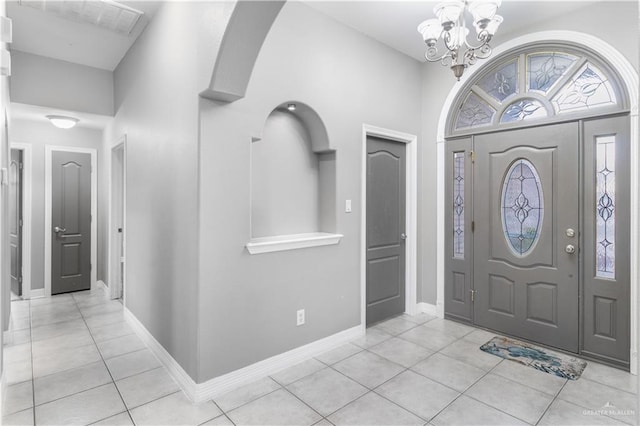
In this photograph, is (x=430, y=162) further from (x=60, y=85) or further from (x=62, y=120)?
(x=62, y=120)

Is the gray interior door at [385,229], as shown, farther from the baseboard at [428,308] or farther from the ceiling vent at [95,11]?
the ceiling vent at [95,11]

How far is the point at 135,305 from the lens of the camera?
142 inches

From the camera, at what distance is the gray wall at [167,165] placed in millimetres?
2418

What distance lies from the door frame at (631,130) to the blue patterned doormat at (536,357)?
39 centimetres

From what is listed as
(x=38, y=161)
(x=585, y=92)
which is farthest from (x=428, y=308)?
(x=38, y=161)

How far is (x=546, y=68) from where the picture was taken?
330 cm

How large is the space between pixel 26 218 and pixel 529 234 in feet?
20.2

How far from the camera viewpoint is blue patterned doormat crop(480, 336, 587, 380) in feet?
9.34

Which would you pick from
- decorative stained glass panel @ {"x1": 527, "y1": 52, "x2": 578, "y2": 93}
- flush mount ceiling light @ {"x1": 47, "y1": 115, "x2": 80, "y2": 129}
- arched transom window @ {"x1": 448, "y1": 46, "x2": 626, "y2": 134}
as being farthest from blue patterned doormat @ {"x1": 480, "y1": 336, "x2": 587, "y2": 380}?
flush mount ceiling light @ {"x1": 47, "y1": 115, "x2": 80, "y2": 129}

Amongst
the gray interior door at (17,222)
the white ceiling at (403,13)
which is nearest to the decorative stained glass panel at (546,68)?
the white ceiling at (403,13)

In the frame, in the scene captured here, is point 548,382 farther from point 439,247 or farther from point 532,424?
point 439,247

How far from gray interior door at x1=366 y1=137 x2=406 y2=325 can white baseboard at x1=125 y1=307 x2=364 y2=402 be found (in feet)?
1.70

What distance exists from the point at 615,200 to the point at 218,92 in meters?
3.24

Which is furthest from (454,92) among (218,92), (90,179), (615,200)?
(90,179)
